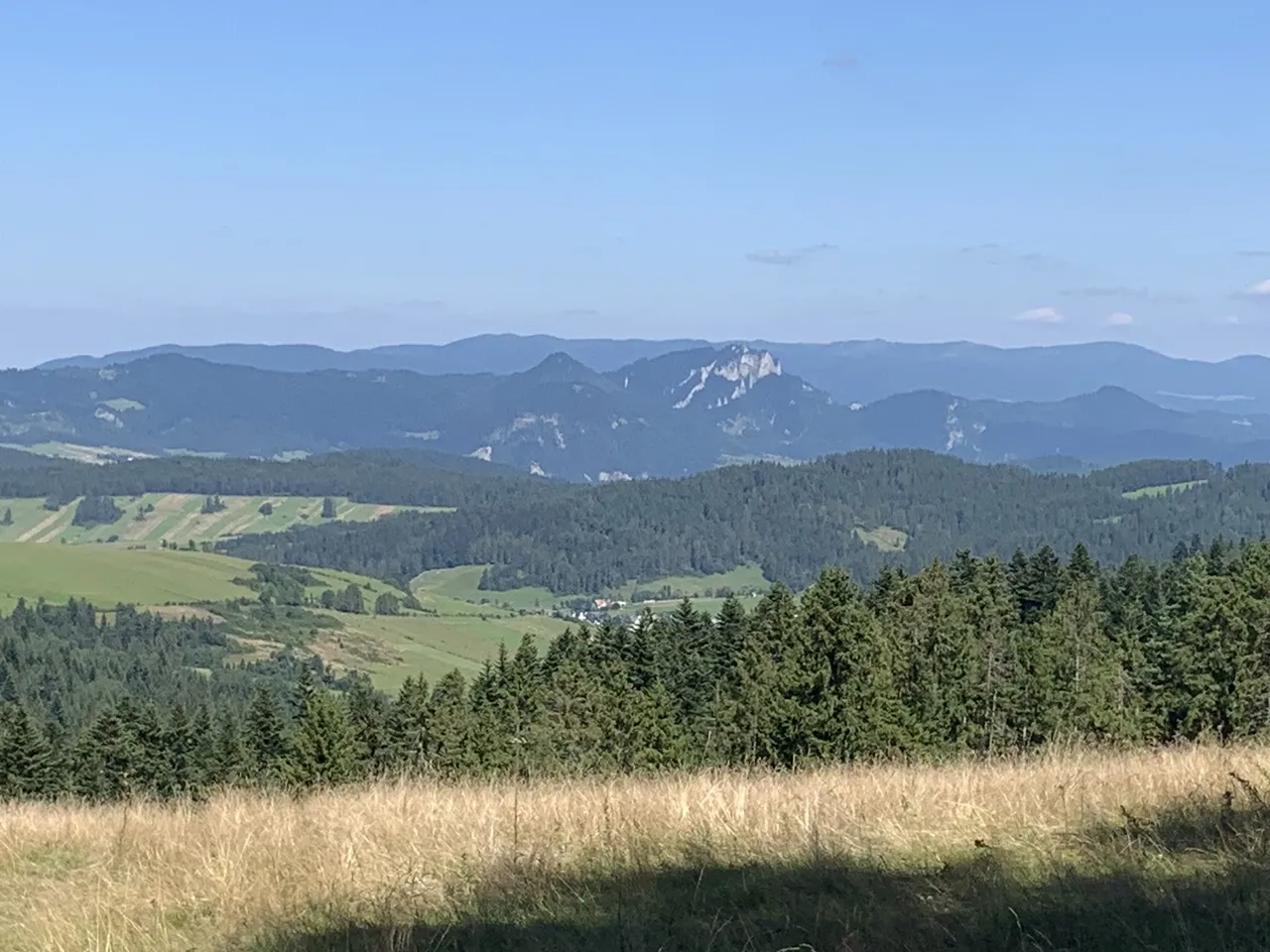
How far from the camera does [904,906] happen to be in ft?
17.1

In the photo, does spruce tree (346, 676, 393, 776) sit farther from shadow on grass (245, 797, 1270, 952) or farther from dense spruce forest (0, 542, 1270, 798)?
shadow on grass (245, 797, 1270, 952)

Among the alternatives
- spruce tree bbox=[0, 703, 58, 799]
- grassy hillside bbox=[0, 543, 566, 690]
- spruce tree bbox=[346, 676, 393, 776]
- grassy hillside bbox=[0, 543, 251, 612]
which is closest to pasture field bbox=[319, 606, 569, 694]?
grassy hillside bbox=[0, 543, 566, 690]

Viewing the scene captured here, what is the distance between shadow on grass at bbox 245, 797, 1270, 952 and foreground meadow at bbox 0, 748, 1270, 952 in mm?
14

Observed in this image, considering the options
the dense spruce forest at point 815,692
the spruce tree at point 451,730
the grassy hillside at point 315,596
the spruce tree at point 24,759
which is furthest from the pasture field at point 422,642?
the spruce tree at point 451,730

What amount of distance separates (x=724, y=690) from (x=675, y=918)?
4496cm

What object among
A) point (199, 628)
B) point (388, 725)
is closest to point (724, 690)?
point (388, 725)

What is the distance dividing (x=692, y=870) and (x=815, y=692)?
2797 centimetres

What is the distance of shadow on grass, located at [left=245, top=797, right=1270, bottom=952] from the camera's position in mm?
4746

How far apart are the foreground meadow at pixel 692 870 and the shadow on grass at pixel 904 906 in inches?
0.6

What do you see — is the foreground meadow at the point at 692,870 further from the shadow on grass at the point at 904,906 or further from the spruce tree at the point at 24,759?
the spruce tree at the point at 24,759

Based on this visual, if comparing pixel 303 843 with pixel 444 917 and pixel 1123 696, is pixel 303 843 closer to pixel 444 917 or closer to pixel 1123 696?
pixel 444 917

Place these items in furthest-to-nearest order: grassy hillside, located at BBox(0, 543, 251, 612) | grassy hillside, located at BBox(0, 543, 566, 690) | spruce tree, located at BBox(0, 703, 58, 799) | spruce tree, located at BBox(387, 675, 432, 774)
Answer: grassy hillside, located at BBox(0, 543, 251, 612)
grassy hillside, located at BBox(0, 543, 566, 690)
spruce tree, located at BBox(0, 703, 58, 799)
spruce tree, located at BBox(387, 675, 432, 774)

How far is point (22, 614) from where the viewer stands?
467 feet

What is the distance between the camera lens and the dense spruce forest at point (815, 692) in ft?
109
